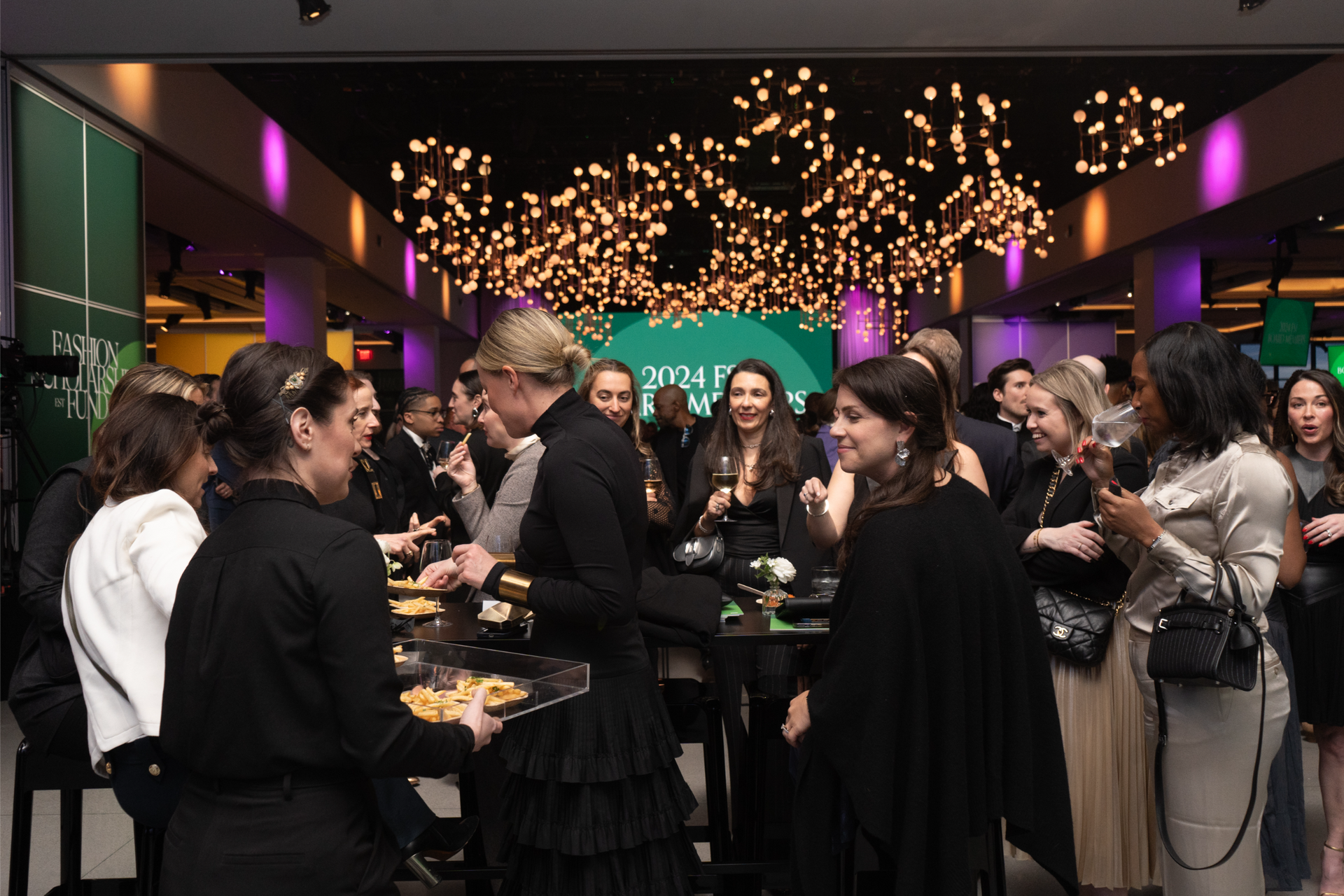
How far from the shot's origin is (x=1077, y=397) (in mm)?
2879

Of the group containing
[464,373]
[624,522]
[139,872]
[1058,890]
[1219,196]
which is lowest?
[1058,890]

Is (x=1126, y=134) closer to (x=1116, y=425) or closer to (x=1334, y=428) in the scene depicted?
(x=1334, y=428)

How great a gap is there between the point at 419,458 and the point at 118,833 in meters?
2.66

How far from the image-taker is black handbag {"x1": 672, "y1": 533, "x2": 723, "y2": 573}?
132 inches

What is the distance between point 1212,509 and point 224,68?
7.87m

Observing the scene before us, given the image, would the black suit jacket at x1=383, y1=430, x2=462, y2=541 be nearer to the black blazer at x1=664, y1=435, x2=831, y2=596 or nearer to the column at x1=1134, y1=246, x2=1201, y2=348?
the black blazer at x1=664, y1=435, x2=831, y2=596

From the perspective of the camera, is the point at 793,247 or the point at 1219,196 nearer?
the point at 1219,196

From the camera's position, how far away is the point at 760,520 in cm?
366

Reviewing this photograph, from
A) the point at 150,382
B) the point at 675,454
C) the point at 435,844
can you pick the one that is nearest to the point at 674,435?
the point at 675,454

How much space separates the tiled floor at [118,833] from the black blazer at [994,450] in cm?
144

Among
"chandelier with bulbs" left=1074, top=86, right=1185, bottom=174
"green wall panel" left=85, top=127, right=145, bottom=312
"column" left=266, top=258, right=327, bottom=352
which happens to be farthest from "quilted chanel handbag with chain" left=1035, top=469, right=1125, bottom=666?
"column" left=266, top=258, right=327, bottom=352

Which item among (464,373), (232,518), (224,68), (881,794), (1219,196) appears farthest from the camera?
(1219,196)

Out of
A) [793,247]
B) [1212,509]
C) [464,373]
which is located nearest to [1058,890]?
[1212,509]

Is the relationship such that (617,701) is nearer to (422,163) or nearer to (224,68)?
(224,68)
